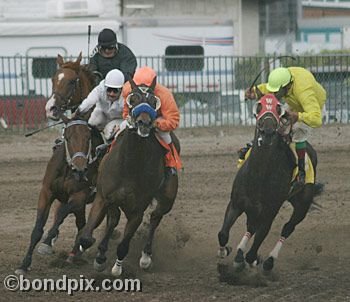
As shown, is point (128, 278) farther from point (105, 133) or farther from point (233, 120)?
point (233, 120)

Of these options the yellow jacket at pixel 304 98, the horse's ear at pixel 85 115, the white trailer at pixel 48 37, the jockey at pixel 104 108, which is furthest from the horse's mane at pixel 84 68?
the white trailer at pixel 48 37

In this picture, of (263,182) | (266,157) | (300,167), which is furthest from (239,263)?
(300,167)

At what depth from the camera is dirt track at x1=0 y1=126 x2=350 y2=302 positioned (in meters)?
9.47

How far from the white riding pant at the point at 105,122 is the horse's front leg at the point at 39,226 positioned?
0.82m

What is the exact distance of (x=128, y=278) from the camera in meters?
10.0

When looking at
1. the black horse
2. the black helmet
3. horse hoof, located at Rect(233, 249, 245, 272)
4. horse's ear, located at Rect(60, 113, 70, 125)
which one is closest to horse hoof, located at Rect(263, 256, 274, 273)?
the black horse

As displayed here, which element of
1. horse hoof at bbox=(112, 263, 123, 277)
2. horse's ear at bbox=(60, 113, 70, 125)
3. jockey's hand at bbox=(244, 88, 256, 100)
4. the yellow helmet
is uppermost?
the yellow helmet

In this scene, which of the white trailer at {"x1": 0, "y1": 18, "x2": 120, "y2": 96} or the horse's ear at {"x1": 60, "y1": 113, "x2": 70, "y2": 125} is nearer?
the horse's ear at {"x1": 60, "y1": 113, "x2": 70, "y2": 125}

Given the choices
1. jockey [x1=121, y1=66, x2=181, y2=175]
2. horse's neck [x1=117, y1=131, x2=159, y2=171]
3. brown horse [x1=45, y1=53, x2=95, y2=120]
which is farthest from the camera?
brown horse [x1=45, y1=53, x2=95, y2=120]

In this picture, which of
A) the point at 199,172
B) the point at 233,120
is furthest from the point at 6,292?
the point at 233,120

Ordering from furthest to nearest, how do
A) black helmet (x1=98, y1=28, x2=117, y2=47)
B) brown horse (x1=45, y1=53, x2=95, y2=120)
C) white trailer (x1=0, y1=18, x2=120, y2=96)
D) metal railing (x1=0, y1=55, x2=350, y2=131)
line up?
white trailer (x1=0, y1=18, x2=120, y2=96)
metal railing (x1=0, y1=55, x2=350, y2=131)
black helmet (x1=98, y1=28, x2=117, y2=47)
brown horse (x1=45, y1=53, x2=95, y2=120)

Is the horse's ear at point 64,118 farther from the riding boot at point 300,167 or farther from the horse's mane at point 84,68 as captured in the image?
the riding boot at point 300,167

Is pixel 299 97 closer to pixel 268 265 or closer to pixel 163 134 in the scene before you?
pixel 163 134

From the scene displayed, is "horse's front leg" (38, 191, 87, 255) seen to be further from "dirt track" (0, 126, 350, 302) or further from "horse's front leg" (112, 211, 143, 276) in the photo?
"horse's front leg" (112, 211, 143, 276)
